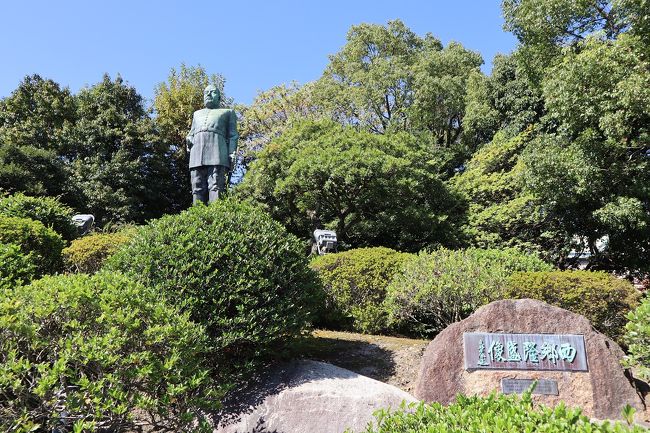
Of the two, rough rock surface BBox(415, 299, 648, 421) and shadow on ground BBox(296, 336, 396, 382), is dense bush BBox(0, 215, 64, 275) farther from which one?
rough rock surface BBox(415, 299, 648, 421)

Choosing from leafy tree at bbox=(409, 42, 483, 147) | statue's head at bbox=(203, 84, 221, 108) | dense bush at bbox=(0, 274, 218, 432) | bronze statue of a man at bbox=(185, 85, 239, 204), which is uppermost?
leafy tree at bbox=(409, 42, 483, 147)

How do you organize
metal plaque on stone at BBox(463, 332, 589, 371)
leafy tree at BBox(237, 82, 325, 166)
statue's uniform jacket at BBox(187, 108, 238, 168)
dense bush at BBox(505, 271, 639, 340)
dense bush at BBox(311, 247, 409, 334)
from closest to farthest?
metal plaque on stone at BBox(463, 332, 589, 371) < dense bush at BBox(505, 271, 639, 340) < dense bush at BBox(311, 247, 409, 334) < statue's uniform jacket at BBox(187, 108, 238, 168) < leafy tree at BBox(237, 82, 325, 166)

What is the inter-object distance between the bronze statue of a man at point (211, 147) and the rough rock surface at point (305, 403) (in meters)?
4.67

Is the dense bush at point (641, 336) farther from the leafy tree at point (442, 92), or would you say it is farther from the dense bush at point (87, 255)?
the leafy tree at point (442, 92)

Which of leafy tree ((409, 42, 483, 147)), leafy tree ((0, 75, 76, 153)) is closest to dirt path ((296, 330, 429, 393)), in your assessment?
leafy tree ((409, 42, 483, 147))

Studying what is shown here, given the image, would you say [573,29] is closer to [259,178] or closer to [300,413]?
[259,178]

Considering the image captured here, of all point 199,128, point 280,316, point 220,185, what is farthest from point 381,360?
point 199,128

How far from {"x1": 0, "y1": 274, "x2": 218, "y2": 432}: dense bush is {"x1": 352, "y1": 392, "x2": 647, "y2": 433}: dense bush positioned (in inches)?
53.0

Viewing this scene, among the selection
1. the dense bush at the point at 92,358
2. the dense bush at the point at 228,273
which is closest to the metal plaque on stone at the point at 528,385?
the dense bush at the point at 228,273

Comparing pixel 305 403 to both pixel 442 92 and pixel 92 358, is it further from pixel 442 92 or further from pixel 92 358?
pixel 442 92

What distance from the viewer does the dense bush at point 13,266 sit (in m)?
4.44

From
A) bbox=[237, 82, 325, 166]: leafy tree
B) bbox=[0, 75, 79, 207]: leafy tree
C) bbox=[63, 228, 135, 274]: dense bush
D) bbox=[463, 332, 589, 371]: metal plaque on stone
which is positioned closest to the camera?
bbox=[463, 332, 589, 371]: metal plaque on stone

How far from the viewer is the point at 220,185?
27.4 feet

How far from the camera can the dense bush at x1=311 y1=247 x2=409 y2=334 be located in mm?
6418
